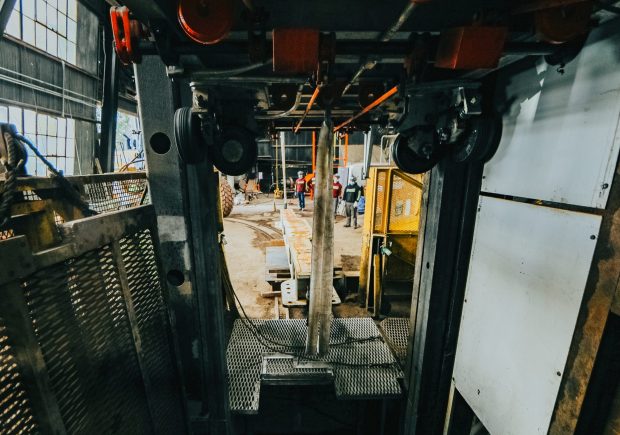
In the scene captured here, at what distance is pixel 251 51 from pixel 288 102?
1029 millimetres

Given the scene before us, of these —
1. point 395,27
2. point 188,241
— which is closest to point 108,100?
point 188,241

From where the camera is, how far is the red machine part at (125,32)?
55.2 inches

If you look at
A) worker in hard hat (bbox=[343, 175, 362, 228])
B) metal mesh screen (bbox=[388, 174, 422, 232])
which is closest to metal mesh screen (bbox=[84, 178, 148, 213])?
metal mesh screen (bbox=[388, 174, 422, 232])

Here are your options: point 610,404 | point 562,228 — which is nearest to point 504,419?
point 610,404

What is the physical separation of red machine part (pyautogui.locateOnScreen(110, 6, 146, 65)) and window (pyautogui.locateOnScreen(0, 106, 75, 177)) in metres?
9.53

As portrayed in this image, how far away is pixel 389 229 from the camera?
5145 mm

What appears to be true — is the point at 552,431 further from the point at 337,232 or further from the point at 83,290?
the point at 337,232

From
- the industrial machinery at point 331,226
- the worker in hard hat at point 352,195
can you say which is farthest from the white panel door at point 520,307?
→ the worker in hard hat at point 352,195

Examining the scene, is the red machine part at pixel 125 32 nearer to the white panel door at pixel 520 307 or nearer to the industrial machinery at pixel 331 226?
the industrial machinery at pixel 331 226

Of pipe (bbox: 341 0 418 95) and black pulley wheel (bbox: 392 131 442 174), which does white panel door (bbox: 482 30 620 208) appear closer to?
black pulley wheel (bbox: 392 131 442 174)

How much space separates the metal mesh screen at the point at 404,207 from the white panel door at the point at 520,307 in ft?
9.61

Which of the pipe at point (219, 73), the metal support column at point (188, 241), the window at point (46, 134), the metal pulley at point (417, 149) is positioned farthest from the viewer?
the window at point (46, 134)

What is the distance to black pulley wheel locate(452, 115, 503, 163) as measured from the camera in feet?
6.08

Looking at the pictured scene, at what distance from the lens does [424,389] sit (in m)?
2.66
